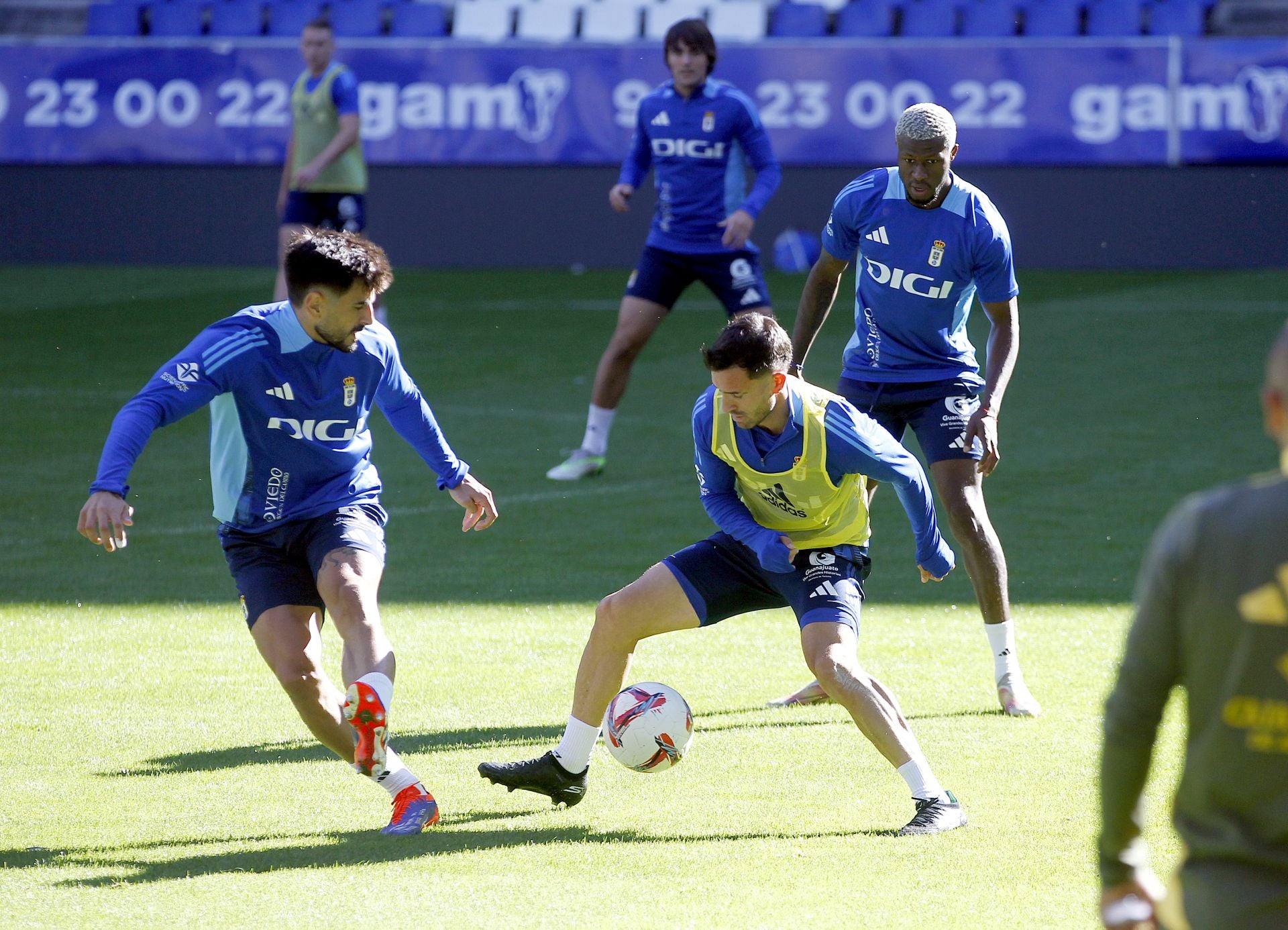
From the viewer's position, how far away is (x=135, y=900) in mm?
4086

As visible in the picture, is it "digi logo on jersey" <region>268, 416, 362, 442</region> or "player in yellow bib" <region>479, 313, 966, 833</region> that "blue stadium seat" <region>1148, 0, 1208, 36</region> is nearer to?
"player in yellow bib" <region>479, 313, 966, 833</region>

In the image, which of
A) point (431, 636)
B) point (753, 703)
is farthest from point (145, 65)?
point (753, 703)

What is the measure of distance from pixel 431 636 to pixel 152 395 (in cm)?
254

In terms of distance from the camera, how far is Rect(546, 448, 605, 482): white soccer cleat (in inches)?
398

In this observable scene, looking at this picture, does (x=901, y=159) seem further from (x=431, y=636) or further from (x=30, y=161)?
(x=30, y=161)

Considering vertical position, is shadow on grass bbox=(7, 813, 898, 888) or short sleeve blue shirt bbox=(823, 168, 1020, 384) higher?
short sleeve blue shirt bbox=(823, 168, 1020, 384)

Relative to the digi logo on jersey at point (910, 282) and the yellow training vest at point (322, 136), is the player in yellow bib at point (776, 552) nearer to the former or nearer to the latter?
the digi logo on jersey at point (910, 282)

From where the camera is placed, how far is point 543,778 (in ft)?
15.9

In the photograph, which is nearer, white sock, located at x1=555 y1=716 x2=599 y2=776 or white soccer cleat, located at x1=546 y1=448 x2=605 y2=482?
white sock, located at x1=555 y1=716 x2=599 y2=776

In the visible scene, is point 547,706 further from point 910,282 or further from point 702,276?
point 702,276

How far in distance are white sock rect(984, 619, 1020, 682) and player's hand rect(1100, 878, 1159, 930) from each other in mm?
3625

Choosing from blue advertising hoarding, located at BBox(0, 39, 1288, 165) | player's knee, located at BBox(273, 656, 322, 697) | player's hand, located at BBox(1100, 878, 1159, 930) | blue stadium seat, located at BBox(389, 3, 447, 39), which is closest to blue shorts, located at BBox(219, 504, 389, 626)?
player's knee, located at BBox(273, 656, 322, 697)

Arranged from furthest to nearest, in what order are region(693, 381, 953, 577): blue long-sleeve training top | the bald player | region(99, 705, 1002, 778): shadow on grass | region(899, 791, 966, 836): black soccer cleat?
region(99, 705, 1002, 778): shadow on grass < region(693, 381, 953, 577): blue long-sleeve training top < region(899, 791, 966, 836): black soccer cleat < the bald player

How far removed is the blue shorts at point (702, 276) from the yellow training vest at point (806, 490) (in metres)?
4.91
